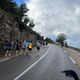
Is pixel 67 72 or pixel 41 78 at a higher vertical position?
pixel 67 72

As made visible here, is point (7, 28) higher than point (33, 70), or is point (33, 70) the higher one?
point (7, 28)

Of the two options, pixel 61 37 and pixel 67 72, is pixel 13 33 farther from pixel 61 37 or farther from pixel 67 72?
pixel 61 37

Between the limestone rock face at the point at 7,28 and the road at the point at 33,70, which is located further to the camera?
the limestone rock face at the point at 7,28

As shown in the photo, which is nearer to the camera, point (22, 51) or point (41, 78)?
point (41, 78)

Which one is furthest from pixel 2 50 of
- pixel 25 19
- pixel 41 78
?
pixel 25 19

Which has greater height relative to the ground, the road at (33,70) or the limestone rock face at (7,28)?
the limestone rock face at (7,28)

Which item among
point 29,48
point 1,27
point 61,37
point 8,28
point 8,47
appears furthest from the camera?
point 61,37

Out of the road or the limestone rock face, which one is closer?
the road

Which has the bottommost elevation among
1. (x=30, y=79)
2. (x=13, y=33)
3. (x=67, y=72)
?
(x=30, y=79)

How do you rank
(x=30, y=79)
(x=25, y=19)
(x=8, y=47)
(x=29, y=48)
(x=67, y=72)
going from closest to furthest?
(x=67, y=72) < (x=30, y=79) < (x=8, y=47) < (x=29, y=48) < (x=25, y=19)

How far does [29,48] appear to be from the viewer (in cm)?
4081

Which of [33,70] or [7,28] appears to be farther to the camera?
[7,28]

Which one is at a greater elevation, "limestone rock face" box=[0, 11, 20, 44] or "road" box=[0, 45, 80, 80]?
"limestone rock face" box=[0, 11, 20, 44]

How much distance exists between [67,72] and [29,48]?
36.3m
